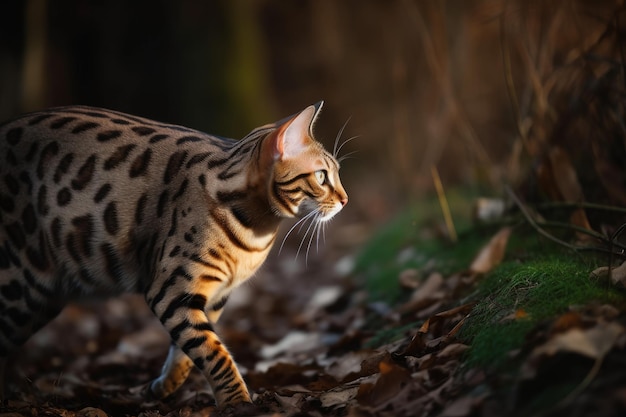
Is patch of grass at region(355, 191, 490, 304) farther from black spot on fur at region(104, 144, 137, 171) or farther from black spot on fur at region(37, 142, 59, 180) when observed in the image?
black spot on fur at region(37, 142, 59, 180)

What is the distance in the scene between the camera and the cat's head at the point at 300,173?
371cm

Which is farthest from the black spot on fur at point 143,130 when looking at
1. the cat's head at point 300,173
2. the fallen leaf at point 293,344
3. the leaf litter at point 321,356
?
the fallen leaf at point 293,344

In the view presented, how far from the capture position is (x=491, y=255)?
14.5ft

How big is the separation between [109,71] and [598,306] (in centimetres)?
1126

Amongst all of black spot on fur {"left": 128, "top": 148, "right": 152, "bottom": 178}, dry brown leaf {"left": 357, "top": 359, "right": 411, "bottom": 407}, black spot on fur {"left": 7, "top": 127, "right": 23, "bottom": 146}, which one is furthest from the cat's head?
black spot on fur {"left": 7, "top": 127, "right": 23, "bottom": 146}

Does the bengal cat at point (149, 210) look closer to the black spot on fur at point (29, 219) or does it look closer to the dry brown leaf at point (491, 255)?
the black spot on fur at point (29, 219)

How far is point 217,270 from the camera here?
12.2 feet

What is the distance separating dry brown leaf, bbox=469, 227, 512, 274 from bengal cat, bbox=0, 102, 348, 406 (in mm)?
1003

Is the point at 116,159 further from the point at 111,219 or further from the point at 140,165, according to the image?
the point at 111,219

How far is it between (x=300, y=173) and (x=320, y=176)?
0.14m

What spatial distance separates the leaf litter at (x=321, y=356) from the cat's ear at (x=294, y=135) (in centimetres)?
111

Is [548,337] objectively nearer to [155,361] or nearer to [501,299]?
[501,299]

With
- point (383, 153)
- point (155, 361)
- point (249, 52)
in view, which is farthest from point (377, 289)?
point (383, 153)

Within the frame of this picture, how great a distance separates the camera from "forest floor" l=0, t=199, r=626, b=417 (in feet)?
8.18
